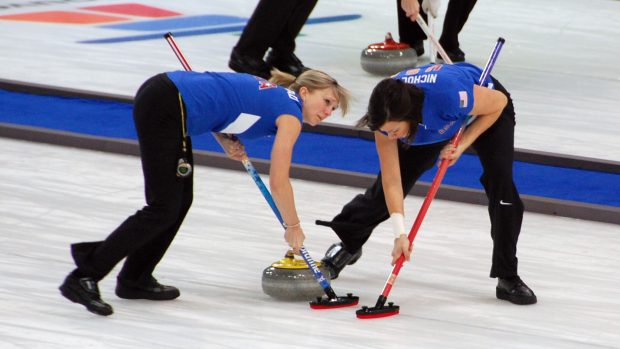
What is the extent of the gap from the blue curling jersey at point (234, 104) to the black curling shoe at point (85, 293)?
1.74ft

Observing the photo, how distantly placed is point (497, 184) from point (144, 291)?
115cm

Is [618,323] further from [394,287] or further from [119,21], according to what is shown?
[119,21]

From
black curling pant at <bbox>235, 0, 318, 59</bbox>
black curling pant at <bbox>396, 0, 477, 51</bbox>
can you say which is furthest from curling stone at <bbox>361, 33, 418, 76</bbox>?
black curling pant at <bbox>235, 0, 318, 59</bbox>

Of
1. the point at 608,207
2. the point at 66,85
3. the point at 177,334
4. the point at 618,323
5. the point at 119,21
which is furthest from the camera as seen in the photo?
the point at 119,21

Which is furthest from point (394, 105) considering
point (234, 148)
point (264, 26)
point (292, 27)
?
point (292, 27)

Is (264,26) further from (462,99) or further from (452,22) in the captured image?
(462,99)

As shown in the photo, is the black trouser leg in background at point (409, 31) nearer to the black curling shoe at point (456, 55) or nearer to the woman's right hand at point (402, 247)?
the black curling shoe at point (456, 55)

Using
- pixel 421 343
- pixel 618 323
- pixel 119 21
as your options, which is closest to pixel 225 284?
pixel 421 343

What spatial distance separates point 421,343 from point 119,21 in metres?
6.35

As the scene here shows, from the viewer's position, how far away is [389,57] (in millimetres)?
7625

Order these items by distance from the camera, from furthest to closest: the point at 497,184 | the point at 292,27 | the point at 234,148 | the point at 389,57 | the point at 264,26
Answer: the point at 389,57 → the point at 292,27 → the point at 264,26 → the point at 497,184 → the point at 234,148

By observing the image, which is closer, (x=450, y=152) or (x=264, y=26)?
(x=450, y=152)

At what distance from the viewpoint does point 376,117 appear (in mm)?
3693

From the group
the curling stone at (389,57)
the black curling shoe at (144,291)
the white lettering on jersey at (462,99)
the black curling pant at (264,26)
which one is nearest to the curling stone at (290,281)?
the black curling shoe at (144,291)
